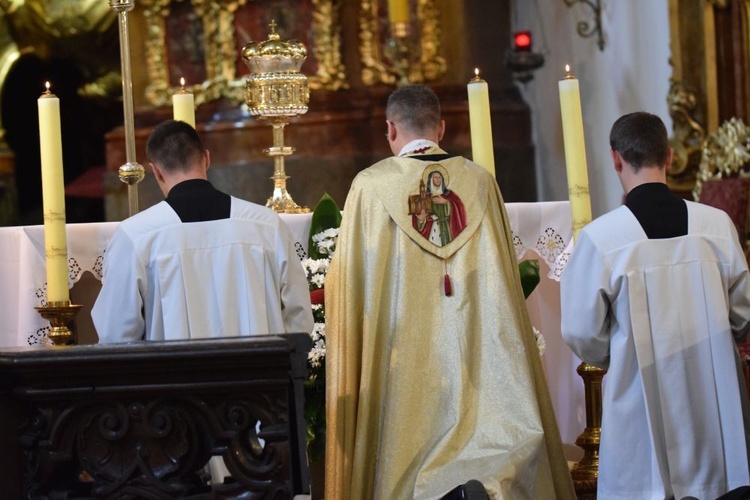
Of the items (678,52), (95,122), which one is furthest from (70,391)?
(95,122)

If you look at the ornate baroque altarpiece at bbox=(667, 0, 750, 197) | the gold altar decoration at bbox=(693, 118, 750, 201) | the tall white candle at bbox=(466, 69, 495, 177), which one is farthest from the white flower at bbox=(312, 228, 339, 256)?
the ornate baroque altarpiece at bbox=(667, 0, 750, 197)

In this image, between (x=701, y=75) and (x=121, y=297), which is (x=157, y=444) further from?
(x=701, y=75)

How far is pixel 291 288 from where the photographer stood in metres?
4.14

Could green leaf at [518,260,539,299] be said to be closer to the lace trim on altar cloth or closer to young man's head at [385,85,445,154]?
the lace trim on altar cloth

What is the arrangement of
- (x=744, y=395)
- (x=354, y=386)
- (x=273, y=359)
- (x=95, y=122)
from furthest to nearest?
(x=95, y=122) < (x=354, y=386) < (x=744, y=395) < (x=273, y=359)

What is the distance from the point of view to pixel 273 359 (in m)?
2.99

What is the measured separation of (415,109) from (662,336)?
3.88 feet

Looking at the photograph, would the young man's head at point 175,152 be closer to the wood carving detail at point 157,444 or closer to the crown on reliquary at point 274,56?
the crown on reliquary at point 274,56

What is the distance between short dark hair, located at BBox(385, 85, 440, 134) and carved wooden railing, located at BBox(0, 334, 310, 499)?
5.42ft

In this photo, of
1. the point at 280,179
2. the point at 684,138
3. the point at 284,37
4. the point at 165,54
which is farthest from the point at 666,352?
the point at 165,54

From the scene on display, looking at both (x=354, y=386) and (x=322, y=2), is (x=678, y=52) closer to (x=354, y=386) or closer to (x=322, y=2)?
(x=322, y=2)

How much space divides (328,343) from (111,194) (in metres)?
5.57

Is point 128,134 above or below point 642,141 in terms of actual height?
above

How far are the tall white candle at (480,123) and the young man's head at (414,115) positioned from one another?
179 mm
